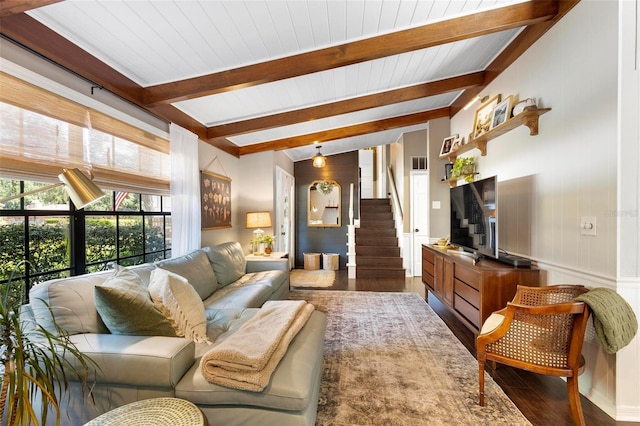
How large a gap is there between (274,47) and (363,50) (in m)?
0.75

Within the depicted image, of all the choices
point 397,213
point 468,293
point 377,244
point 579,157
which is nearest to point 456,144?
point 579,157

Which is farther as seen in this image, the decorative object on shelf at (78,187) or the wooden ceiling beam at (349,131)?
the wooden ceiling beam at (349,131)

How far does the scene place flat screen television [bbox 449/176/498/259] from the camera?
254cm

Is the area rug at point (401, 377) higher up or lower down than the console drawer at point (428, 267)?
lower down

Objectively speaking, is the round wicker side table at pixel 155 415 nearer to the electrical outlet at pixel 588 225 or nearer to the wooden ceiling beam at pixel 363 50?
the wooden ceiling beam at pixel 363 50

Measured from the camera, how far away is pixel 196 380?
142cm

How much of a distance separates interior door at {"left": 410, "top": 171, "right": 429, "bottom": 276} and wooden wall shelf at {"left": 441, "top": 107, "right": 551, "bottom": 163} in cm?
191

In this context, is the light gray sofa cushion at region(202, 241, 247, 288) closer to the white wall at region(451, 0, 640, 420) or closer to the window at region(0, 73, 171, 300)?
the window at region(0, 73, 171, 300)

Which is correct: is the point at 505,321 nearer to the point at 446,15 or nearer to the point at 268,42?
the point at 446,15

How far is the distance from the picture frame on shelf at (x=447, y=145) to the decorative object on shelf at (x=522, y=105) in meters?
1.57

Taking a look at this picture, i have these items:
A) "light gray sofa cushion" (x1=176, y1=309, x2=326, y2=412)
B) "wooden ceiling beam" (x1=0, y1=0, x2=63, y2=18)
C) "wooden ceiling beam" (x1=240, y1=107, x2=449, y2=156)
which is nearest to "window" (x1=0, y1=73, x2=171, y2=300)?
"wooden ceiling beam" (x1=0, y1=0, x2=63, y2=18)

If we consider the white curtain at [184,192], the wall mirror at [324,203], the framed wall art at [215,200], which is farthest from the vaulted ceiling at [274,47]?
the wall mirror at [324,203]

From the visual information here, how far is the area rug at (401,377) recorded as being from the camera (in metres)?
1.76

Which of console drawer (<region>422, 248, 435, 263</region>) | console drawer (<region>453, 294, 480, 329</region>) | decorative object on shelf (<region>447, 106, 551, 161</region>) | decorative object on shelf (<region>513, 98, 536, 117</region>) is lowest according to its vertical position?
console drawer (<region>453, 294, 480, 329</region>)
